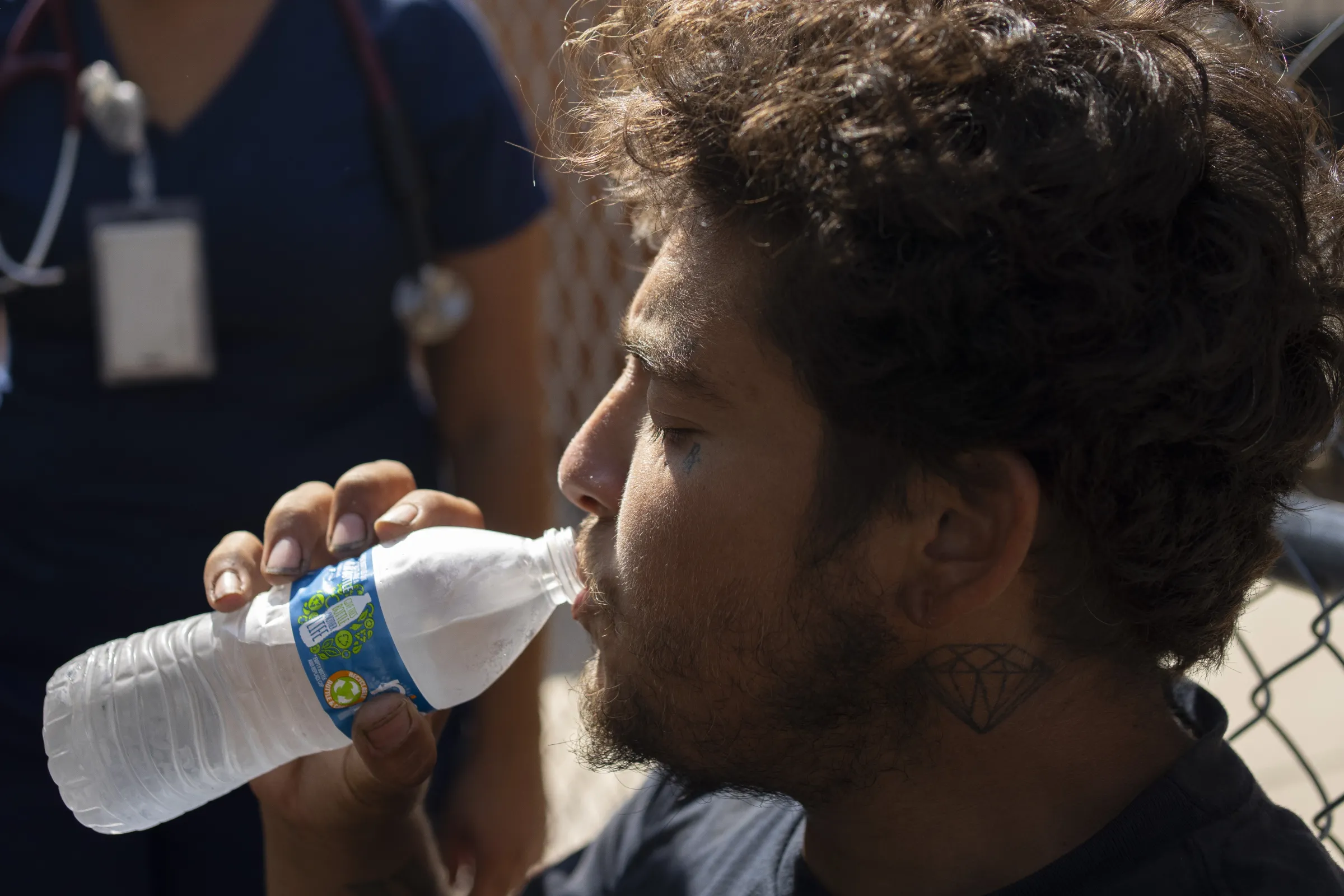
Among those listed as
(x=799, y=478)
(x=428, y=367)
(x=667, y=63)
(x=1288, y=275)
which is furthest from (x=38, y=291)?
(x=1288, y=275)

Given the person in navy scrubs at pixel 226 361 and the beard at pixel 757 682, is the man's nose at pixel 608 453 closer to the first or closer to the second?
the beard at pixel 757 682

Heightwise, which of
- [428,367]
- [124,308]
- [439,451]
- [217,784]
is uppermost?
[124,308]

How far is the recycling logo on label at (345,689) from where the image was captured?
4.66 ft

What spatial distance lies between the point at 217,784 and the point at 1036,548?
1.12 m

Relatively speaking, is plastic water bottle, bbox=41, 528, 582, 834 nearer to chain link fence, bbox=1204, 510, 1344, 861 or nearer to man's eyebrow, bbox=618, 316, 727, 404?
man's eyebrow, bbox=618, 316, 727, 404

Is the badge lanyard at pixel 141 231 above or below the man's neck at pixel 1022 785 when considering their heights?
above

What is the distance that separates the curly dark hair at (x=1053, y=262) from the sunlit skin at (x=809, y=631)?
4 cm

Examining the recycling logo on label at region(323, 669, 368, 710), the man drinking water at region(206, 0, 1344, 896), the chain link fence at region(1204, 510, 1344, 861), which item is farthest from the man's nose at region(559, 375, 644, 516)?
the chain link fence at region(1204, 510, 1344, 861)

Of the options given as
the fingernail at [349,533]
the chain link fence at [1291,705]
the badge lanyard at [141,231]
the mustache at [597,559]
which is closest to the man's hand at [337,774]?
the fingernail at [349,533]

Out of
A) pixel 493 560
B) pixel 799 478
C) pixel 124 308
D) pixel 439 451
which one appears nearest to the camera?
pixel 799 478

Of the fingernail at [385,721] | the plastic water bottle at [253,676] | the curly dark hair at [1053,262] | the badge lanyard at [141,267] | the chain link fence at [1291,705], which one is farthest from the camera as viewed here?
the chain link fence at [1291,705]

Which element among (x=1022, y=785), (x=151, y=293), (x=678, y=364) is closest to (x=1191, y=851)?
(x=1022, y=785)

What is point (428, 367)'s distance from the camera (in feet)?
7.72

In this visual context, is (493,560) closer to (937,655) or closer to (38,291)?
(937,655)
